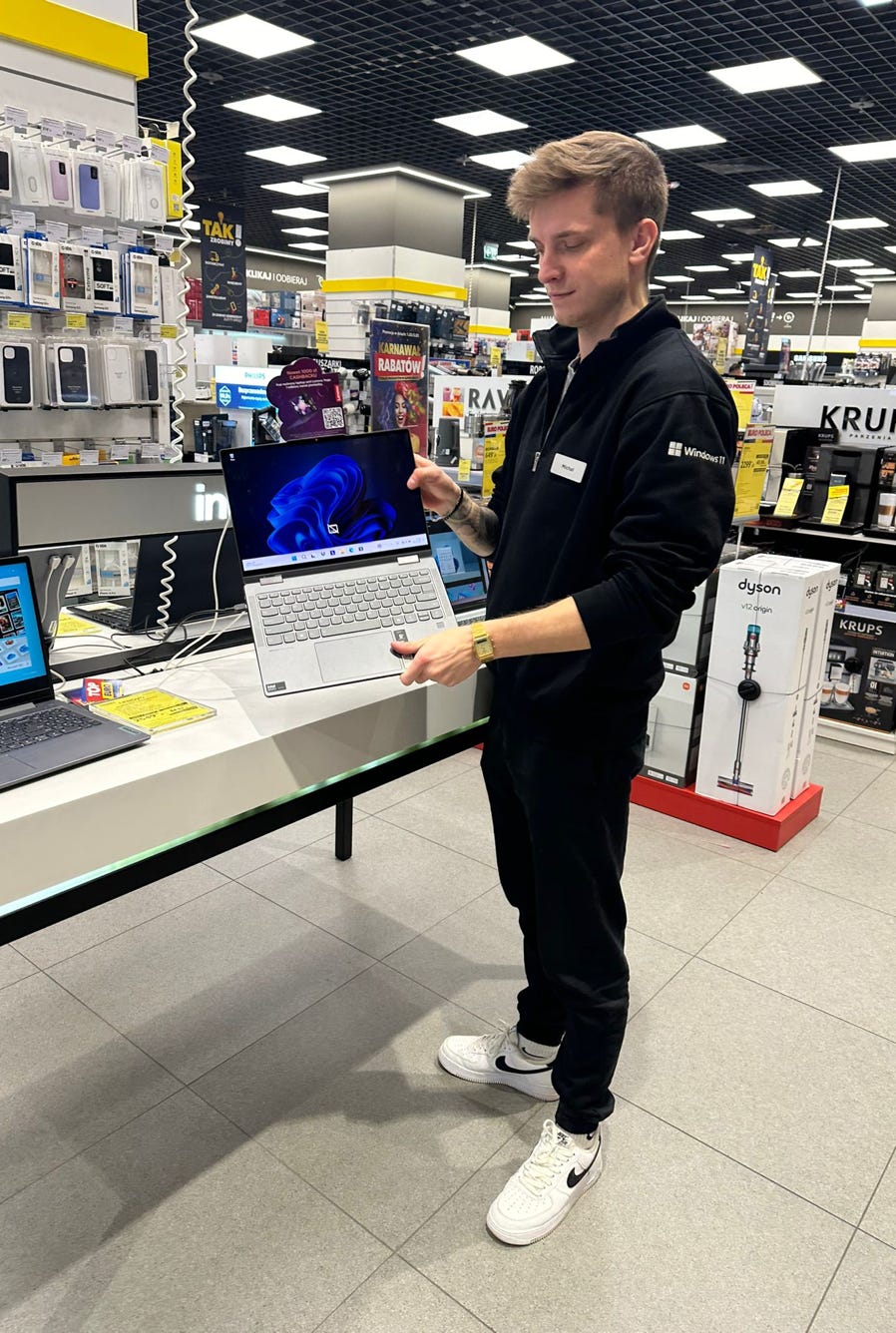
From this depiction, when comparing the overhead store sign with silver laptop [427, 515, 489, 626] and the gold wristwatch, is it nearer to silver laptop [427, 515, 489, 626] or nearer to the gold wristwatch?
silver laptop [427, 515, 489, 626]

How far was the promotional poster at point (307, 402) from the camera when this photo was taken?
1.88m

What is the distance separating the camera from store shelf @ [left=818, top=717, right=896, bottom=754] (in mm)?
4238

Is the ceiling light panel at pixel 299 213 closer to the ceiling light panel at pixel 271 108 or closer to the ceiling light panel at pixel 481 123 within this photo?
the ceiling light panel at pixel 271 108

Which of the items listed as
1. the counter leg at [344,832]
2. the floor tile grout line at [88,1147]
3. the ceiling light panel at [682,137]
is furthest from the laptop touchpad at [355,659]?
the ceiling light panel at [682,137]

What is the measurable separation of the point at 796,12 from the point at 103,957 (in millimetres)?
6271

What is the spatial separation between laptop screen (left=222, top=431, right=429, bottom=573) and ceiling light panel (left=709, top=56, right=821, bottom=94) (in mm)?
6326

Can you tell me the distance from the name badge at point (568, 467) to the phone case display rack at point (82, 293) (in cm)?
338

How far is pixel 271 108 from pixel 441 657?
8.62 metres

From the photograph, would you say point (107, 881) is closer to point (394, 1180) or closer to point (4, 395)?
point (394, 1180)

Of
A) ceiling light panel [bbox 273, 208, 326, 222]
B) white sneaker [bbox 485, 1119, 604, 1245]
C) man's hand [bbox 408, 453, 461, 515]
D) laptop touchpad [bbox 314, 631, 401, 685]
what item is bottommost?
white sneaker [bbox 485, 1119, 604, 1245]

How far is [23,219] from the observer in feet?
12.5

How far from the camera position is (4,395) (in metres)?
3.91

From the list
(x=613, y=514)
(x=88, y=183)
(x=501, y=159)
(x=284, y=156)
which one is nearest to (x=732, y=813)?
(x=613, y=514)

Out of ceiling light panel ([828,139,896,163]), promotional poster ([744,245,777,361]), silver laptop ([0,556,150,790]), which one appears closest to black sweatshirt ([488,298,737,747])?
silver laptop ([0,556,150,790])
